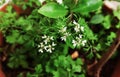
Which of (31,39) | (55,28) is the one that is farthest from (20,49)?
(55,28)

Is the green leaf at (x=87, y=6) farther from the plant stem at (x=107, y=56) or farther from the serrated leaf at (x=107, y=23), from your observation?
the serrated leaf at (x=107, y=23)

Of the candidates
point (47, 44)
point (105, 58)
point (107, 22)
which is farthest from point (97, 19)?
point (47, 44)

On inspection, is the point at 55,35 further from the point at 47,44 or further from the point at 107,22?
the point at 107,22

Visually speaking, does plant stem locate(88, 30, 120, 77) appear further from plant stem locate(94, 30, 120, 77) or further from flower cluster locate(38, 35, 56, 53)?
flower cluster locate(38, 35, 56, 53)

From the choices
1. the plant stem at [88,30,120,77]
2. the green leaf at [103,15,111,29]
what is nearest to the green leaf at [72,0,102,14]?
the plant stem at [88,30,120,77]

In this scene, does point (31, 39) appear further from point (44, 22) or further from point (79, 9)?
point (79, 9)

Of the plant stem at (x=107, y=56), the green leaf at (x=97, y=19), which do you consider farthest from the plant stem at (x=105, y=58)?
the green leaf at (x=97, y=19)
